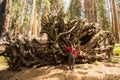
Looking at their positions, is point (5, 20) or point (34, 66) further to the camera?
point (5, 20)

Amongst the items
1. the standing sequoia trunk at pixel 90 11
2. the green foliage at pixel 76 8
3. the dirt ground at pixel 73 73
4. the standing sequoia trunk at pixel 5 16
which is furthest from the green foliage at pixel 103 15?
the dirt ground at pixel 73 73

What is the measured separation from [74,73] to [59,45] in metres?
1.97

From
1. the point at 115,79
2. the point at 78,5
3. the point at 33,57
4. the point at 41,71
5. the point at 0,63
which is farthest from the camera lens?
the point at 78,5

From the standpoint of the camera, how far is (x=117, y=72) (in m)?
10.4

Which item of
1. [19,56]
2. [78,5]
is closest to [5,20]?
[19,56]

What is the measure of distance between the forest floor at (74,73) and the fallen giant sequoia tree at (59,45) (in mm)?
508

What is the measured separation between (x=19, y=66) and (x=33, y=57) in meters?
1.07

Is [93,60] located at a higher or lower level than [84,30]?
lower

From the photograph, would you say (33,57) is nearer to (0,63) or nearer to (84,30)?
(84,30)

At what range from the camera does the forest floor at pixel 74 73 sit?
10062 millimetres

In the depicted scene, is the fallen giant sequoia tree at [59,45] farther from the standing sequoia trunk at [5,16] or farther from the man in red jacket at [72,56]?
the standing sequoia trunk at [5,16]

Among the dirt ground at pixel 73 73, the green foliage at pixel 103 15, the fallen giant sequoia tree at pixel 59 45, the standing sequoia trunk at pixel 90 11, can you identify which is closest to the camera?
the dirt ground at pixel 73 73

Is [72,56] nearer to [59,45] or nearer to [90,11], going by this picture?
[59,45]

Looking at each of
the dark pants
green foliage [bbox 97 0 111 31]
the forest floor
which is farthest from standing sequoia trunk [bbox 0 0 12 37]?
green foliage [bbox 97 0 111 31]
